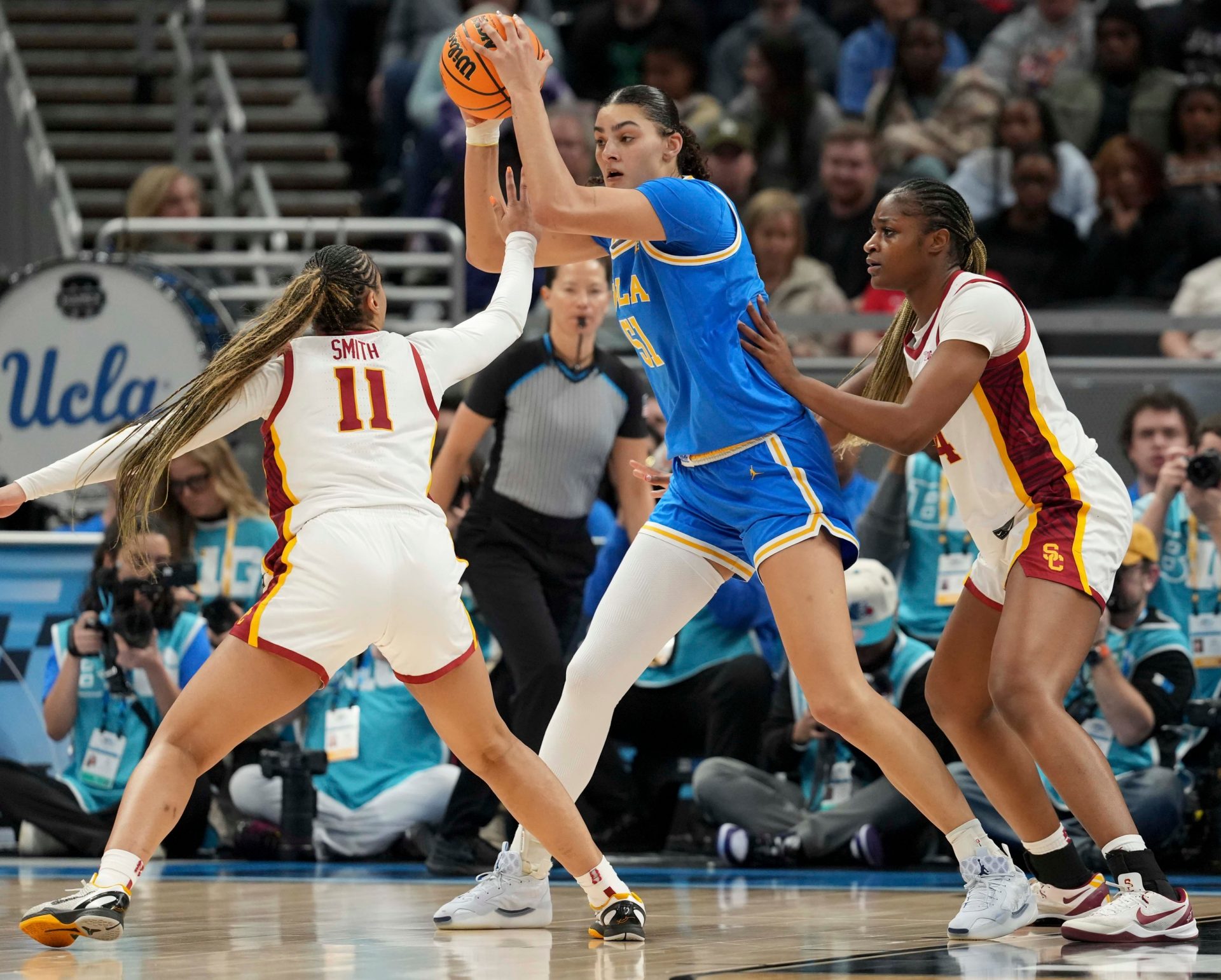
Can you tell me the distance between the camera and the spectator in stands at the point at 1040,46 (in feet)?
38.9

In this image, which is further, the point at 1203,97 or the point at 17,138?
the point at 17,138

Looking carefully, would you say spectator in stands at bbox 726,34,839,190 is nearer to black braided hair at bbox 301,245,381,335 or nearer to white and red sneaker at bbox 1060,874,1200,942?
black braided hair at bbox 301,245,381,335

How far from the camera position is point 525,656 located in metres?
6.88

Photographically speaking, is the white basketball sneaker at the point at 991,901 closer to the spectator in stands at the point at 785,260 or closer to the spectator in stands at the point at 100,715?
the spectator in stands at the point at 100,715

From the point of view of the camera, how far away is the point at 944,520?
25.0ft

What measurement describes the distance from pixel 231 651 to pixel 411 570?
48 cm

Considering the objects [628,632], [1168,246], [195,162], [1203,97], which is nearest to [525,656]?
[628,632]

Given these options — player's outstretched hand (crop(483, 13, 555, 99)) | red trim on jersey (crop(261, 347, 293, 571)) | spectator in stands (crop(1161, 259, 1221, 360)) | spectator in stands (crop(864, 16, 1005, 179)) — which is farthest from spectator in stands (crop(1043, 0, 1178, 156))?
red trim on jersey (crop(261, 347, 293, 571))

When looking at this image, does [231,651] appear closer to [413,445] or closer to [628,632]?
[413,445]

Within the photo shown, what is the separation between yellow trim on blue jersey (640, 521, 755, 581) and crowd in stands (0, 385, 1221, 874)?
194cm

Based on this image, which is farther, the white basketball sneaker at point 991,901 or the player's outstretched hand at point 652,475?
the player's outstretched hand at point 652,475

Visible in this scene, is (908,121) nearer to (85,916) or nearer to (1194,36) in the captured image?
(1194,36)

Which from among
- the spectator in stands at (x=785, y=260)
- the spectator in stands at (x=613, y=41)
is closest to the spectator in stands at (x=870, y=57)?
the spectator in stands at (x=613, y=41)

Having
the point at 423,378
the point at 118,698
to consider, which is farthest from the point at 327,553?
the point at 118,698
